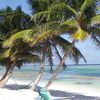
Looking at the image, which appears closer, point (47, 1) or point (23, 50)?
point (47, 1)

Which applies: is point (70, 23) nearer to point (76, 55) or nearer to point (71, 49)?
point (71, 49)

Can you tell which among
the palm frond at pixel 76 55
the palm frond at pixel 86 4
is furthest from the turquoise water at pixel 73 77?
the palm frond at pixel 86 4

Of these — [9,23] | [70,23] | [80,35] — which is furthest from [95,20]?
[9,23]

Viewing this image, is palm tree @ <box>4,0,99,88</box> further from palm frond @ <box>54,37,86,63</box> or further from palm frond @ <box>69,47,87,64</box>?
palm frond @ <box>69,47,87,64</box>

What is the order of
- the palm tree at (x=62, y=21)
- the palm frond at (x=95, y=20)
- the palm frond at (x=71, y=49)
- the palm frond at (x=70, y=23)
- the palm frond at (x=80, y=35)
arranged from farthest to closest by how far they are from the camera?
1. the palm frond at (x=71, y=49)
2. the palm tree at (x=62, y=21)
3. the palm frond at (x=70, y=23)
4. the palm frond at (x=95, y=20)
5. the palm frond at (x=80, y=35)

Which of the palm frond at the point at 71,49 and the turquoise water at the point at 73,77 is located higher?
the palm frond at the point at 71,49

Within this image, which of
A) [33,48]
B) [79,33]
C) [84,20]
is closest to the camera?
[79,33]

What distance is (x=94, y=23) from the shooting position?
1759cm

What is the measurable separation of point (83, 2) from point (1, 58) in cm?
728

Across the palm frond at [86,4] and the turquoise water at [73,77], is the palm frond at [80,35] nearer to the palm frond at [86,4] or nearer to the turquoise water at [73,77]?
the palm frond at [86,4]

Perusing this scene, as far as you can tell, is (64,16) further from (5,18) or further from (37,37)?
(5,18)

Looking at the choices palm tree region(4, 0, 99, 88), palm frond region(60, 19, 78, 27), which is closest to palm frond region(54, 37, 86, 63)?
palm tree region(4, 0, 99, 88)

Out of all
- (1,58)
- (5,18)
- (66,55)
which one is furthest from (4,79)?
(66,55)

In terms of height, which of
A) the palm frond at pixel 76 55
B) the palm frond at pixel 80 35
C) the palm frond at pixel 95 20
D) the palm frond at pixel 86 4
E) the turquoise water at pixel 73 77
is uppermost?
the palm frond at pixel 86 4
